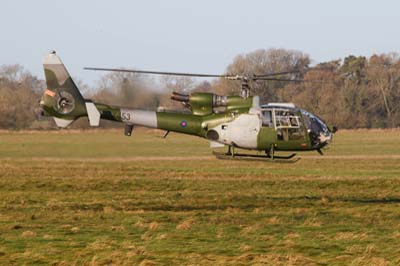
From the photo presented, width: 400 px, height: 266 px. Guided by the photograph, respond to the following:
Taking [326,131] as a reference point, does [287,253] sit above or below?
below

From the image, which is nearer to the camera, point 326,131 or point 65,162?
point 326,131

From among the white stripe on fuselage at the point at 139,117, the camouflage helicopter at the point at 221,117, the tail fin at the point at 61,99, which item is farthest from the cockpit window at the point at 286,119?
the tail fin at the point at 61,99

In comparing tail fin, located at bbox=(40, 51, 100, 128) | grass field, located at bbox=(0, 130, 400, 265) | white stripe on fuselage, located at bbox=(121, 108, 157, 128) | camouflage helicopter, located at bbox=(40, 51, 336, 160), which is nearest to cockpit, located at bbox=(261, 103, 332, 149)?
camouflage helicopter, located at bbox=(40, 51, 336, 160)

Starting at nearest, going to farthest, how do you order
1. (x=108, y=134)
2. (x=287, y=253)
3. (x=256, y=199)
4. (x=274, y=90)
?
(x=287, y=253) < (x=256, y=199) < (x=274, y=90) < (x=108, y=134)

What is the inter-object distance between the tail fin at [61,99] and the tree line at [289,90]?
187cm

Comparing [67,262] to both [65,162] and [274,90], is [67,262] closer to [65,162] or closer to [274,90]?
[65,162]

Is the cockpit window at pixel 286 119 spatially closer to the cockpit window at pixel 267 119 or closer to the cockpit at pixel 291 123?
the cockpit at pixel 291 123

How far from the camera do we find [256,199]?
3186 centimetres

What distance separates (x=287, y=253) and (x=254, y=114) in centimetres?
1031

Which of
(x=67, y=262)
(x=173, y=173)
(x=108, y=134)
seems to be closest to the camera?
(x=67, y=262)

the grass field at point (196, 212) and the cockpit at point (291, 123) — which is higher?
the cockpit at point (291, 123)

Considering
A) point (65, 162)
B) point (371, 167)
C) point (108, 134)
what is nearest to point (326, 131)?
point (371, 167)

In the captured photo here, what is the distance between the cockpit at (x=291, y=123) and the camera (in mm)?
28906

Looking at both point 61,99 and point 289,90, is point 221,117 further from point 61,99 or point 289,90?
point 289,90
